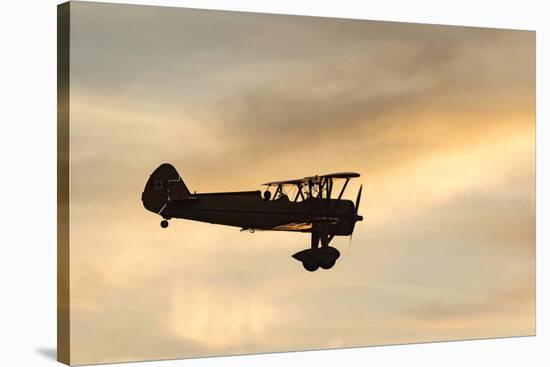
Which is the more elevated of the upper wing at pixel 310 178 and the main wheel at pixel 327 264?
the upper wing at pixel 310 178

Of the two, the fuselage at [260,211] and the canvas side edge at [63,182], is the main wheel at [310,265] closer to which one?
the fuselage at [260,211]

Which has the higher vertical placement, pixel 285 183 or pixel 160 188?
pixel 285 183

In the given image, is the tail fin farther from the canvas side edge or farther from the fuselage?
the canvas side edge

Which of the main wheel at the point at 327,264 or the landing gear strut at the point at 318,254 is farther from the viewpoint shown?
the main wheel at the point at 327,264

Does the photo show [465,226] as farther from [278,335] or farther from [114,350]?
[114,350]

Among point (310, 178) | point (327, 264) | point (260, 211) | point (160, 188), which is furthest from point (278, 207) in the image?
point (160, 188)

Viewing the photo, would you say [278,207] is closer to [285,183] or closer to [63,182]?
[285,183]

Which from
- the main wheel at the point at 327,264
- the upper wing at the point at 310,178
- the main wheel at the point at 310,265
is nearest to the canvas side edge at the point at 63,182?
the upper wing at the point at 310,178
